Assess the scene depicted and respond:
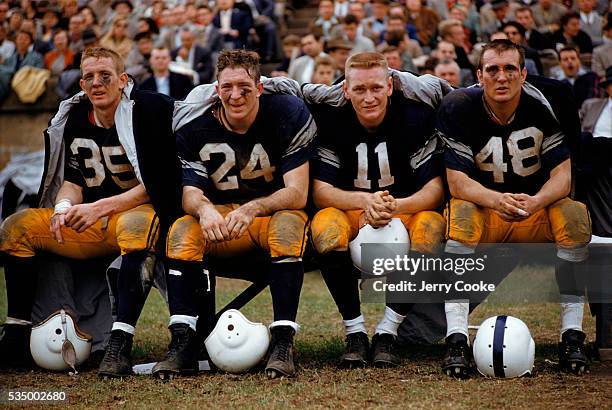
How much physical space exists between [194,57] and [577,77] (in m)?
5.12

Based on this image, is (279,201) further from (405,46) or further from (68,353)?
(405,46)

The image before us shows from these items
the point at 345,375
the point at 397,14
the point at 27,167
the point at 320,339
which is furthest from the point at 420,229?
the point at 397,14

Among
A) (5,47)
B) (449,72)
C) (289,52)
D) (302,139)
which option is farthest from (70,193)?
(5,47)

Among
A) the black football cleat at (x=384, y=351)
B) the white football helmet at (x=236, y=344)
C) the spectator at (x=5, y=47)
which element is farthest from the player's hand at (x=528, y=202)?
the spectator at (x=5, y=47)

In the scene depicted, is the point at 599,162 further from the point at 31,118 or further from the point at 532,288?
the point at 31,118

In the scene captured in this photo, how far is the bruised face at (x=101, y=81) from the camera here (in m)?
5.75

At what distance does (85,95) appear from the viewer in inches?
236

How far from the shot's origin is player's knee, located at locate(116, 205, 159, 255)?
5.39 m

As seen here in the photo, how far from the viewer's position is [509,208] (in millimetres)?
5211

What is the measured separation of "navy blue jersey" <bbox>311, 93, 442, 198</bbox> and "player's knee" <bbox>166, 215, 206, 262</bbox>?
31.7 inches

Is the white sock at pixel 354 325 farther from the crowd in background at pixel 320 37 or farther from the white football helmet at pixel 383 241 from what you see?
the crowd in background at pixel 320 37

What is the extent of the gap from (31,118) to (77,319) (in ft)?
28.5

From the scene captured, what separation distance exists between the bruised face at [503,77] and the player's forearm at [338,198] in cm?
94

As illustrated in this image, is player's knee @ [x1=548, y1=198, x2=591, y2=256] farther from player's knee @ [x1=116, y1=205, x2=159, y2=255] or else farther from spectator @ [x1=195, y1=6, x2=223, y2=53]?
spectator @ [x1=195, y1=6, x2=223, y2=53]
